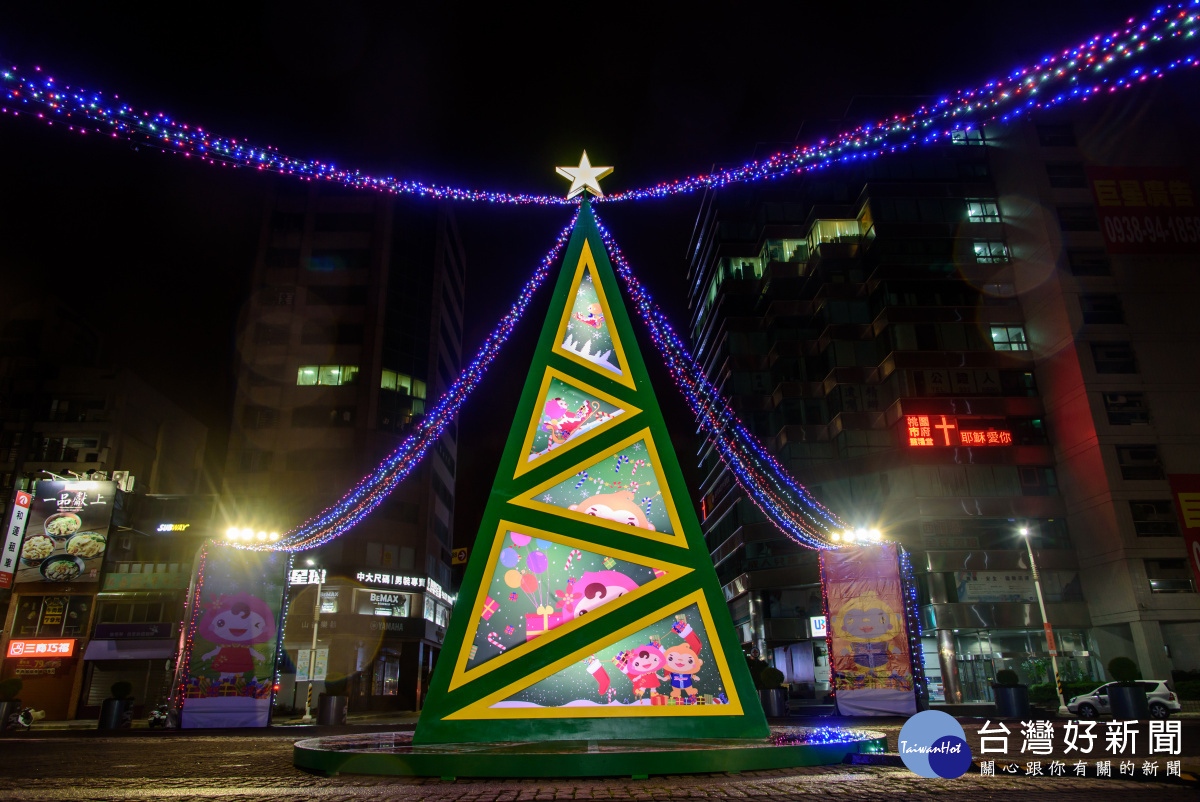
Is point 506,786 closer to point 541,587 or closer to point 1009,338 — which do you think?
point 541,587

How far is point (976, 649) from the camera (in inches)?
1613

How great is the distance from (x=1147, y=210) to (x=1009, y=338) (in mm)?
10991

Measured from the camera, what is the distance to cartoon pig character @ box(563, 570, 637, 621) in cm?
1108

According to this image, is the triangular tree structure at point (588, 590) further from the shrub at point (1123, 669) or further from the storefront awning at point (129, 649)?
the storefront awning at point (129, 649)

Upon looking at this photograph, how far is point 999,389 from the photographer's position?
147 ft

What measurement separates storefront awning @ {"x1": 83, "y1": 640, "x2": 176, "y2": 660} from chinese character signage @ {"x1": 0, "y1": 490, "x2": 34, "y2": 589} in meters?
5.27

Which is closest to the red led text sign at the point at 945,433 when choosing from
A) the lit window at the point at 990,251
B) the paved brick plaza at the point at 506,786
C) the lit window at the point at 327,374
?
the lit window at the point at 990,251

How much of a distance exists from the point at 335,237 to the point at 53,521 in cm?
2564

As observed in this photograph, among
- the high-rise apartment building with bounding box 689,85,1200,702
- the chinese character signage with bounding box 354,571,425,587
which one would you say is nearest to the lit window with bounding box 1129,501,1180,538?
the high-rise apartment building with bounding box 689,85,1200,702

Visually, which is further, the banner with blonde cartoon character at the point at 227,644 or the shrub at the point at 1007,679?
the shrub at the point at 1007,679

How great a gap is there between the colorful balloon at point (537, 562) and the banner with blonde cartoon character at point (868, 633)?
442 inches

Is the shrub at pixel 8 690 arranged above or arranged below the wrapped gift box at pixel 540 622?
below

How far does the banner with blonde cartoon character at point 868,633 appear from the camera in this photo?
1862 centimetres

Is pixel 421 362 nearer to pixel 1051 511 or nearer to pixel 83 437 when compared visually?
pixel 83 437
